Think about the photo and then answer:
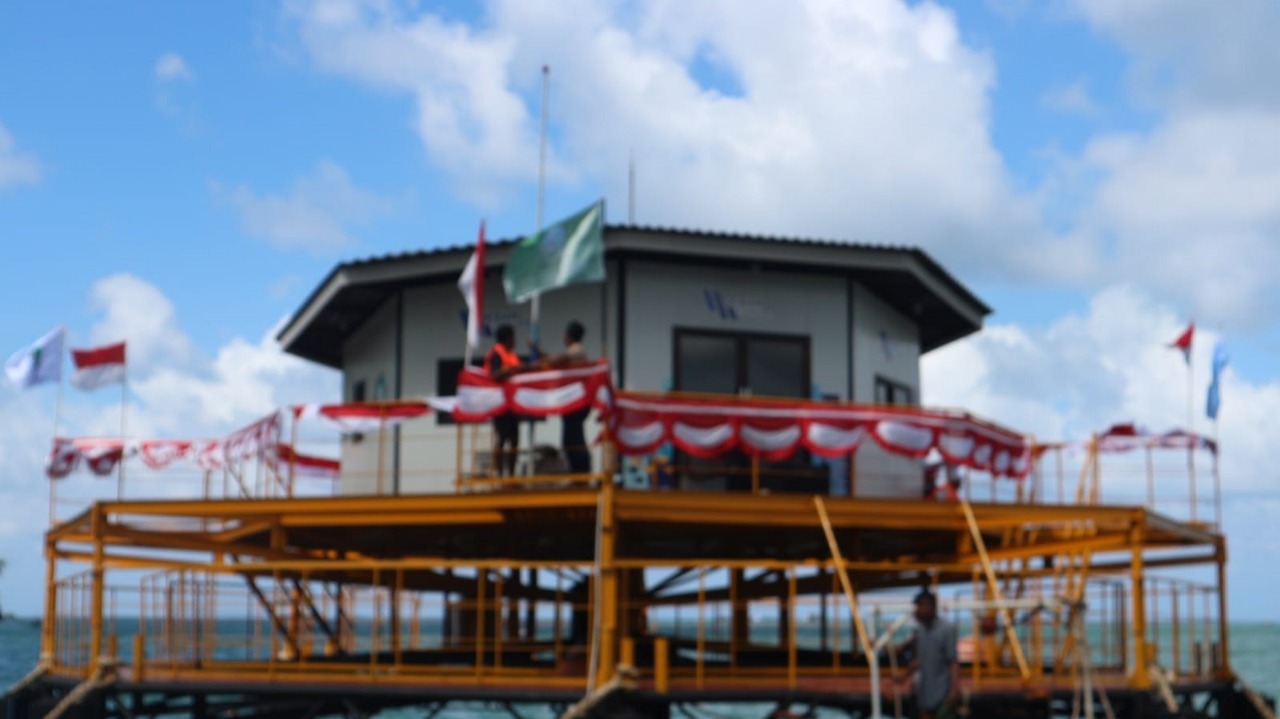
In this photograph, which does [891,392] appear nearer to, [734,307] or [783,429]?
[734,307]

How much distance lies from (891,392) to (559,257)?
25.5 feet

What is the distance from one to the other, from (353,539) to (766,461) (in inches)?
254

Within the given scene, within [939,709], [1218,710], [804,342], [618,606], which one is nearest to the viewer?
[939,709]

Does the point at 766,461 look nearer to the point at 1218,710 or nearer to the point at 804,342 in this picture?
the point at 804,342

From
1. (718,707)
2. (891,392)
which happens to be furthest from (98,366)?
(718,707)

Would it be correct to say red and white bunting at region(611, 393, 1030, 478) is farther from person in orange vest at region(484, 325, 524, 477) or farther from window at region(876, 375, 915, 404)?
window at region(876, 375, 915, 404)

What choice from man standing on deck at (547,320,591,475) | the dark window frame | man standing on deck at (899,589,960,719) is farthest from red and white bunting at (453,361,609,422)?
the dark window frame

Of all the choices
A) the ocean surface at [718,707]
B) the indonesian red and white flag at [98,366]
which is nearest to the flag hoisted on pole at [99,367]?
the indonesian red and white flag at [98,366]

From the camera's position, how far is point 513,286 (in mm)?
19672

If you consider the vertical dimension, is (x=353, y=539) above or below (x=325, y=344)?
below

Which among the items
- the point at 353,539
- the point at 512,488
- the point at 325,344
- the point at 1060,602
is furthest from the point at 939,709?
the point at 325,344

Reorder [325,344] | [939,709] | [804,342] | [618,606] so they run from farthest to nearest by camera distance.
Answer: [325,344] < [804,342] < [618,606] < [939,709]

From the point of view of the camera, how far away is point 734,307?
2278 centimetres

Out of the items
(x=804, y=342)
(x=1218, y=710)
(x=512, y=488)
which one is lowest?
(x=1218, y=710)
